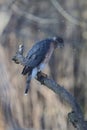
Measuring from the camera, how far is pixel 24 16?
3225mm

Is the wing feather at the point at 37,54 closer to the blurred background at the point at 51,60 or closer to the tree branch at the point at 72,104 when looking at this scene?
the tree branch at the point at 72,104

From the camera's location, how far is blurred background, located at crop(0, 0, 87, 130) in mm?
3203

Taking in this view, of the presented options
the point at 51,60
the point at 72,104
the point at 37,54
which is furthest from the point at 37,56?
the point at 51,60

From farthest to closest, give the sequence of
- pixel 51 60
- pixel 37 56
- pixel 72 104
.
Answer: pixel 51 60 → pixel 37 56 → pixel 72 104

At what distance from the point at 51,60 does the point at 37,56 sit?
1582mm

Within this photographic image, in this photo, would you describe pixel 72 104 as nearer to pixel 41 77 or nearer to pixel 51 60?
pixel 41 77

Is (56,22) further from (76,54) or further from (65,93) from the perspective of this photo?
(65,93)

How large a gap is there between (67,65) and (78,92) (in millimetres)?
195

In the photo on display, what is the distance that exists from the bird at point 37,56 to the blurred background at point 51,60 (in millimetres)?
1404

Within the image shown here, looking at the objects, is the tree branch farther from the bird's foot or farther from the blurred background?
the blurred background

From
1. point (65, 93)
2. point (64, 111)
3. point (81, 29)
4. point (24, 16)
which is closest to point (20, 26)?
point (24, 16)

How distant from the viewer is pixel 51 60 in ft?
10.8

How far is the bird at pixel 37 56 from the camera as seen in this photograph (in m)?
1.66

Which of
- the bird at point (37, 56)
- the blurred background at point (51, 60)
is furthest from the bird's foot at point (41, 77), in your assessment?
the blurred background at point (51, 60)
